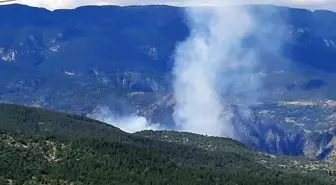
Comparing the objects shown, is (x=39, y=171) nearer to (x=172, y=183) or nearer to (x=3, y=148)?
(x=3, y=148)

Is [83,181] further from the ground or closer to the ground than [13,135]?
closer to the ground

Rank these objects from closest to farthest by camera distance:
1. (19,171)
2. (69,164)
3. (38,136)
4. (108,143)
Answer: (19,171)
(69,164)
(38,136)
(108,143)

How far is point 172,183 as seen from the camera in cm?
17000

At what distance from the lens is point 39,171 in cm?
15388

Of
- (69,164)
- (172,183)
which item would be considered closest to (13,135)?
(69,164)

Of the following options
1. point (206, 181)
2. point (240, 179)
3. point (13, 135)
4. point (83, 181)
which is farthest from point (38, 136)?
point (240, 179)

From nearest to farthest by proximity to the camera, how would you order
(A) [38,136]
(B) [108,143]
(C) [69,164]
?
1. (C) [69,164]
2. (A) [38,136]
3. (B) [108,143]

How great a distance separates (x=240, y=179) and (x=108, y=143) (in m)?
34.1

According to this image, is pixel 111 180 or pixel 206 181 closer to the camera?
pixel 111 180

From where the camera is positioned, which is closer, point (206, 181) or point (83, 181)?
point (83, 181)

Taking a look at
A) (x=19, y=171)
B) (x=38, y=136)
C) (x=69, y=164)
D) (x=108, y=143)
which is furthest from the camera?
(x=108, y=143)

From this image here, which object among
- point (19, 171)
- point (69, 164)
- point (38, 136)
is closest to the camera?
point (19, 171)

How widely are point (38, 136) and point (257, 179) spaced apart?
190ft

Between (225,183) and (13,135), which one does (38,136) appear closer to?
(13,135)
